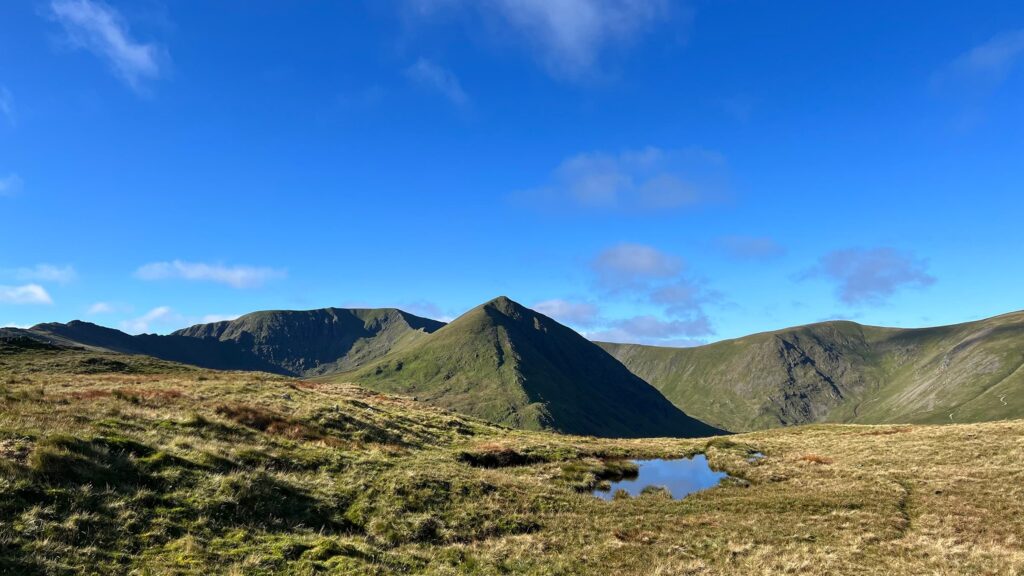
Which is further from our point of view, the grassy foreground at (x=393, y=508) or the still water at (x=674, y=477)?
the still water at (x=674, y=477)

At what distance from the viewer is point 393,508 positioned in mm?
24078

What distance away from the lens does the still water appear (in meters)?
35.9

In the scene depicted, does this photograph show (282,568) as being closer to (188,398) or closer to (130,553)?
(130,553)

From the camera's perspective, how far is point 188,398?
40.6 meters

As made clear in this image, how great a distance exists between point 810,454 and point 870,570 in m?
33.1

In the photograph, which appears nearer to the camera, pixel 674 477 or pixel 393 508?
pixel 393 508

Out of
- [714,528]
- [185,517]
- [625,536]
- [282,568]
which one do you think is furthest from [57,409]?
[714,528]

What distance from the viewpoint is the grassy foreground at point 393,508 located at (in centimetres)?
1669

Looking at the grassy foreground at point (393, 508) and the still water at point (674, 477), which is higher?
the grassy foreground at point (393, 508)

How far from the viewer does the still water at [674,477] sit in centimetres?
3594

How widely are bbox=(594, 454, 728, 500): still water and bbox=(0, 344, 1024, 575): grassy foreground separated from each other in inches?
75.0

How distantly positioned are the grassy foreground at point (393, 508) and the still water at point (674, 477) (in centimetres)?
190

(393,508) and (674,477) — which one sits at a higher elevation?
(393,508)

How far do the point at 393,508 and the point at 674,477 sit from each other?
86.4ft
